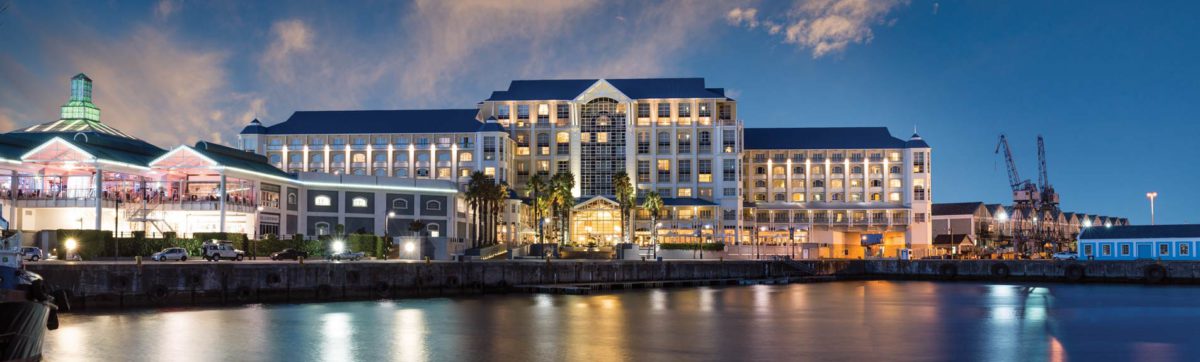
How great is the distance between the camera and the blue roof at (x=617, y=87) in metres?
177

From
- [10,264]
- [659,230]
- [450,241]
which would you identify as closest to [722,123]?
[659,230]

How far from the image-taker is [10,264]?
3944 centimetres

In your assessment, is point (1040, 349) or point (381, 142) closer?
point (1040, 349)

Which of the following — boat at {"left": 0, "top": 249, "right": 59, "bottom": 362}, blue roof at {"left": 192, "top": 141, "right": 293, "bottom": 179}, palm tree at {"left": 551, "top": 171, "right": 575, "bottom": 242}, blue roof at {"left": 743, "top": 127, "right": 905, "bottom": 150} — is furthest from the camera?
blue roof at {"left": 743, "top": 127, "right": 905, "bottom": 150}

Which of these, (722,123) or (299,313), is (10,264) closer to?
(299,313)

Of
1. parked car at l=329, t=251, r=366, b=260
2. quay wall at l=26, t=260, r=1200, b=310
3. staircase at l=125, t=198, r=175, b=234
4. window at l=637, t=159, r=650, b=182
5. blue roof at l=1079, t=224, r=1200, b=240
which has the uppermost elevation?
window at l=637, t=159, r=650, b=182

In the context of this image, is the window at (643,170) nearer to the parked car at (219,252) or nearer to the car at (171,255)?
the parked car at (219,252)

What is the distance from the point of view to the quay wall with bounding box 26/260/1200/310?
65.3 m

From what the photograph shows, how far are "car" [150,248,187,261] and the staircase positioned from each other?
18.2 metres

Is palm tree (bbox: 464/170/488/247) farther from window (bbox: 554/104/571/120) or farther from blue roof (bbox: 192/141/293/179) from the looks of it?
window (bbox: 554/104/571/120)

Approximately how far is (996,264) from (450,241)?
235 ft

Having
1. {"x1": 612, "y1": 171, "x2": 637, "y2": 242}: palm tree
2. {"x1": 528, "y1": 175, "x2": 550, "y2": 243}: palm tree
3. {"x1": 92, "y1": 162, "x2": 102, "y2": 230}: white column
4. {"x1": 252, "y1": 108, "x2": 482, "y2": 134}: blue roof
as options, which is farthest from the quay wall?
{"x1": 252, "y1": 108, "x2": 482, "y2": 134}: blue roof

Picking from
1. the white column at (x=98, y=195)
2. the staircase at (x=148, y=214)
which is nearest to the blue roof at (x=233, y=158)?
the staircase at (x=148, y=214)

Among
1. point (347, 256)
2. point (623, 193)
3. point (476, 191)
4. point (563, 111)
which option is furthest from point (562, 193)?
point (347, 256)
